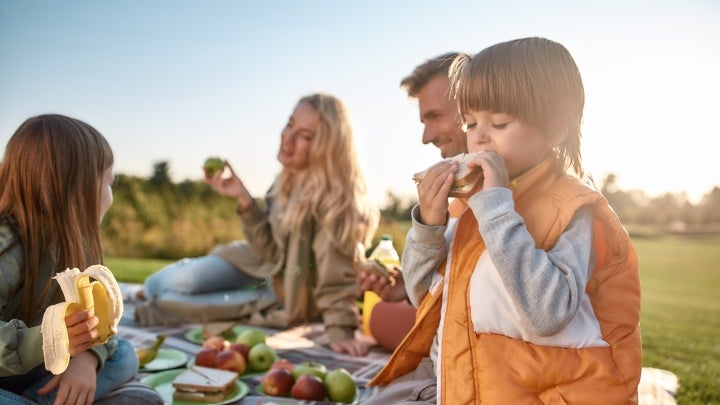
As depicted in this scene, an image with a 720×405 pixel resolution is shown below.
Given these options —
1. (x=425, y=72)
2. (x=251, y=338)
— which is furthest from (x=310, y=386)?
(x=425, y=72)

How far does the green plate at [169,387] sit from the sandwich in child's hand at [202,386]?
29 mm

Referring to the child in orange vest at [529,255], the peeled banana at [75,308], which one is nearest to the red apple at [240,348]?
the peeled banana at [75,308]

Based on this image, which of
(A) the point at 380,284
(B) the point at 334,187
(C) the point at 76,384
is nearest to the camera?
(C) the point at 76,384

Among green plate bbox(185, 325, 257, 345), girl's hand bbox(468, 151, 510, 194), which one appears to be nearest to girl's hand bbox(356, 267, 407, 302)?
girl's hand bbox(468, 151, 510, 194)

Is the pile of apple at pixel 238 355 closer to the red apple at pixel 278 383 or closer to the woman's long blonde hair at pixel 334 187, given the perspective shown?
the red apple at pixel 278 383

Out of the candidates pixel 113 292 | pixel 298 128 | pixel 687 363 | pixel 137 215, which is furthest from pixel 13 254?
pixel 137 215

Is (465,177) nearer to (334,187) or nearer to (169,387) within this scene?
(169,387)

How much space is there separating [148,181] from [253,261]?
31.5 feet

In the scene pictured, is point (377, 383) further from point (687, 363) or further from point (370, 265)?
point (687, 363)

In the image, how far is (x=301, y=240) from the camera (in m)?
5.26

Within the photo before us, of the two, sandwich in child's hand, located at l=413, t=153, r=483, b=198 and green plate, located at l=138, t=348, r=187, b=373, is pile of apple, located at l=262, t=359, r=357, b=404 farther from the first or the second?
sandwich in child's hand, located at l=413, t=153, r=483, b=198

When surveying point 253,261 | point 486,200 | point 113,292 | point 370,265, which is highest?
point 486,200

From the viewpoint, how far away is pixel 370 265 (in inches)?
132

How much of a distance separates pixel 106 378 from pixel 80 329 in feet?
2.55
